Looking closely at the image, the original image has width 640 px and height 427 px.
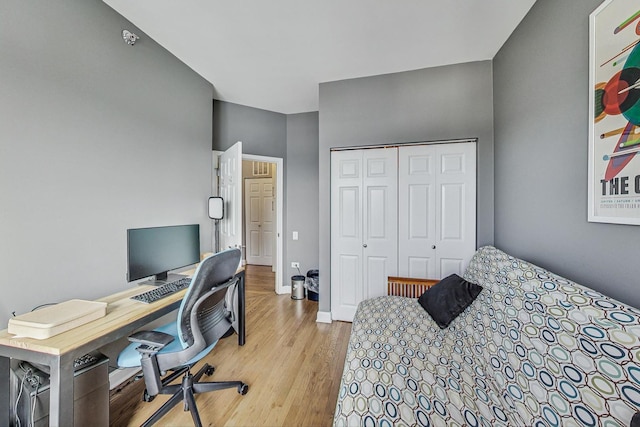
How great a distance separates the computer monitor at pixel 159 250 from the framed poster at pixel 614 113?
2.73 m

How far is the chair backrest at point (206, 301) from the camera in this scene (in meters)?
1.36

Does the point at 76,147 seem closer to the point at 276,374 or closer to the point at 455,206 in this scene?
the point at 276,374

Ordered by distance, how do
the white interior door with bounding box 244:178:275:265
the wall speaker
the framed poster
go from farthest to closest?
the white interior door with bounding box 244:178:275:265, the wall speaker, the framed poster

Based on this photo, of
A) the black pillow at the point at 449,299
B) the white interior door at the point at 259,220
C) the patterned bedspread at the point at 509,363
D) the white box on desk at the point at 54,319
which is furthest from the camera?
the white interior door at the point at 259,220

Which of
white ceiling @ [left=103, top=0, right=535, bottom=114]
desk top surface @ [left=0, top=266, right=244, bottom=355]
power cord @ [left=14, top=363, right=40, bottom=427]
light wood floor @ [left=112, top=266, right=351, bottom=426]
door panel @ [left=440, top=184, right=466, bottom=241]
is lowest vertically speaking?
light wood floor @ [left=112, top=266, right=351, bottom=426]

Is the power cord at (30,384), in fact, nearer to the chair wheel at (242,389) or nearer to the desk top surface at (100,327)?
the desk top surface at (100,327)

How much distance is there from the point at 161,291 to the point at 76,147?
44.7 inches

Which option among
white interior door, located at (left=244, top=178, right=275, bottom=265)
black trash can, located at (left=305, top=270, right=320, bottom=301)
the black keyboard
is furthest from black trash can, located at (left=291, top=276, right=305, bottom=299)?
white interior door, located at (left=244, top=178, right=275, bottom=265)

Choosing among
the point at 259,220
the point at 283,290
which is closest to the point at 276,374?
the point at 283,290

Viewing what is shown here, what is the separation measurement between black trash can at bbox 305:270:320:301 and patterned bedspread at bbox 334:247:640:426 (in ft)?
6.21

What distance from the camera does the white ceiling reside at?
182 centimetres

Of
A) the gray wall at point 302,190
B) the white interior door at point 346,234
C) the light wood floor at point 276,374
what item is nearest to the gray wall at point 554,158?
the white interior door at point 346,234

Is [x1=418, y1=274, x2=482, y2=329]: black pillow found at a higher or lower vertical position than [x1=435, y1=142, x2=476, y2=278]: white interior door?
lower

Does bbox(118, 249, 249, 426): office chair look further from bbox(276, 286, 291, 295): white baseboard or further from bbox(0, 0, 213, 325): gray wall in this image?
bbox(276, 286, 291, 295): white baseboard
